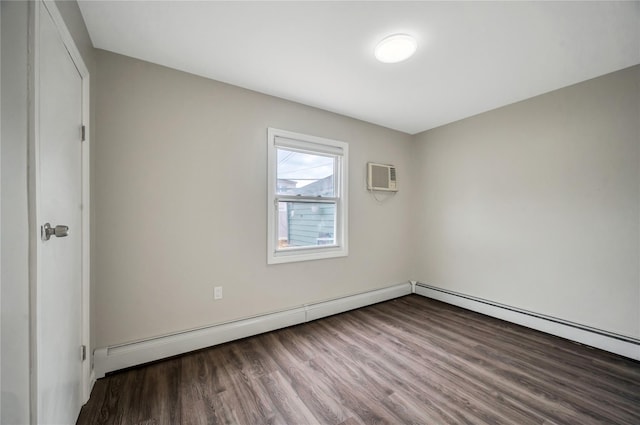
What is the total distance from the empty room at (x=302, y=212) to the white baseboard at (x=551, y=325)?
16 mm

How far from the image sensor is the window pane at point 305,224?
9.05ft

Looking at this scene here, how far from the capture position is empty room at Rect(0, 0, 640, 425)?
121 cm

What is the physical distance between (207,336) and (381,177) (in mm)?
2795

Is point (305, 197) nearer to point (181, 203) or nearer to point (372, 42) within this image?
point (181, 203)

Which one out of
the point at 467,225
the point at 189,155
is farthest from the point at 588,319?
the point at 189,155

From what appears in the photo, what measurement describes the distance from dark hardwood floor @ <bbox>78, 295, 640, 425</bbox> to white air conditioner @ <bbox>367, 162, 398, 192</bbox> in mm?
1856

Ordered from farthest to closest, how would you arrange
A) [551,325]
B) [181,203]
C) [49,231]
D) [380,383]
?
[551,325], [181,203], [380,383], [49,231]

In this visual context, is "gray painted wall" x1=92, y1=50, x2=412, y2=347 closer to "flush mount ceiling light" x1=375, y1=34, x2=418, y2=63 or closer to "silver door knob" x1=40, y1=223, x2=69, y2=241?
"silver door knob" x1=40, y1=223, x2=69, y2=241

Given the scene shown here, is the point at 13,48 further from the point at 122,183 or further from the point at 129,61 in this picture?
the point at 129,61

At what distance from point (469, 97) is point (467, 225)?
62.1 inches

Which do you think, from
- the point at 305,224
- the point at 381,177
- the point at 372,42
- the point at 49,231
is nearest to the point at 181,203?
the point at 49,231

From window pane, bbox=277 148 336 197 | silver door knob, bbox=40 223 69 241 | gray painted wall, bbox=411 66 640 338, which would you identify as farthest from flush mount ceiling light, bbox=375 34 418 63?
silver door knob, bbox=40 223 69 241

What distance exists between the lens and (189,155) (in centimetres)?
217

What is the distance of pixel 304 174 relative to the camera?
2.93 metres
